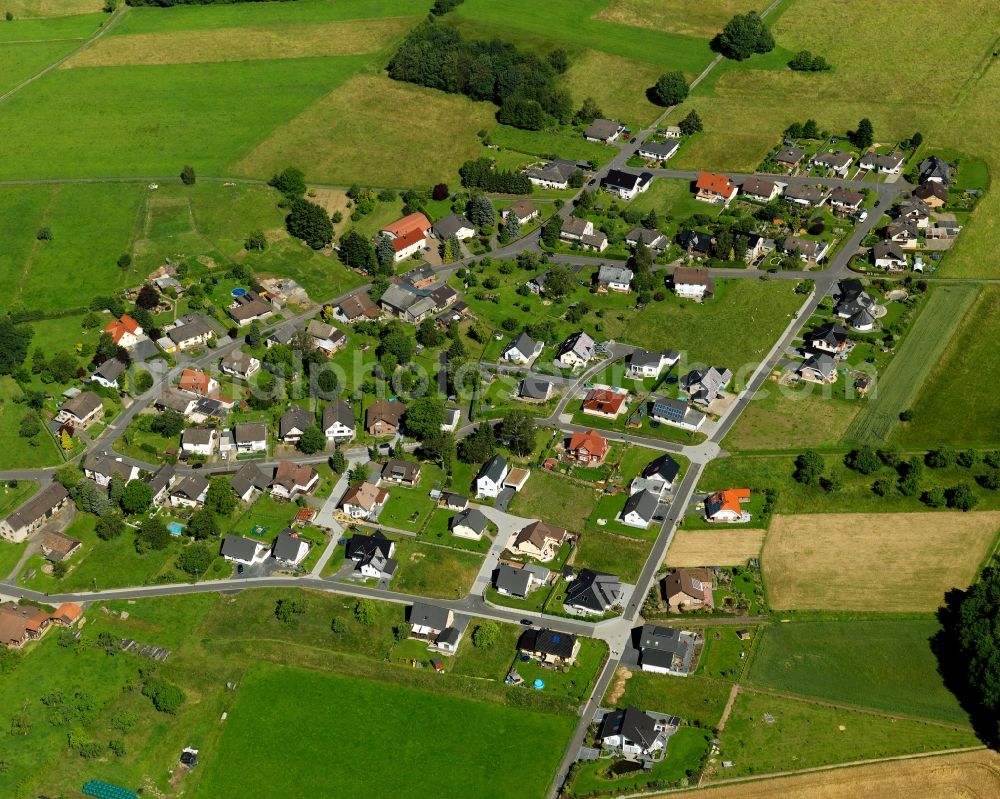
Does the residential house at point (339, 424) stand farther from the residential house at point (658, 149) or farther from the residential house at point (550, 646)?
the residential house at point (658, 149)

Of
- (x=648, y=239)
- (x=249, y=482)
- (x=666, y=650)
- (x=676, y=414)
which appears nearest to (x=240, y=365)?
(x=249, y=482)

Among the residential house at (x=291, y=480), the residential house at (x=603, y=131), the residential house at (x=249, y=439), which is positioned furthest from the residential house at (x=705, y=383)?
the residential house at (x=603, y=131)

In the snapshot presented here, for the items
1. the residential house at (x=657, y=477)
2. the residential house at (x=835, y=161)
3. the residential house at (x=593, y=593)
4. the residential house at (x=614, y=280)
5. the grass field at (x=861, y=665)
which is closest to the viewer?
the grass field at (x=861, y=665)

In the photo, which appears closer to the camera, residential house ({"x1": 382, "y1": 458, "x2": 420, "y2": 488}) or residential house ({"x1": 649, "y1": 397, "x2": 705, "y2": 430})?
residential house ({"x1": 382, "y1": 458, "x2": 420, "y2": 488})

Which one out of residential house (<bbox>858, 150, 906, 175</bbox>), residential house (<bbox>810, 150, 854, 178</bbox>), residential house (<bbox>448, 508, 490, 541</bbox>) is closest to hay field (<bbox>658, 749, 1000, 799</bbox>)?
residential house (<bbox>448, 508, 490, 541</bbox>)

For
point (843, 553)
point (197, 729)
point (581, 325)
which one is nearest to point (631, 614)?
point (843, 553)

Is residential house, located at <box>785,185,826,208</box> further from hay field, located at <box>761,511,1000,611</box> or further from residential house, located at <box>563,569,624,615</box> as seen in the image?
residential house, located at <box>563,569,624,615</box>
